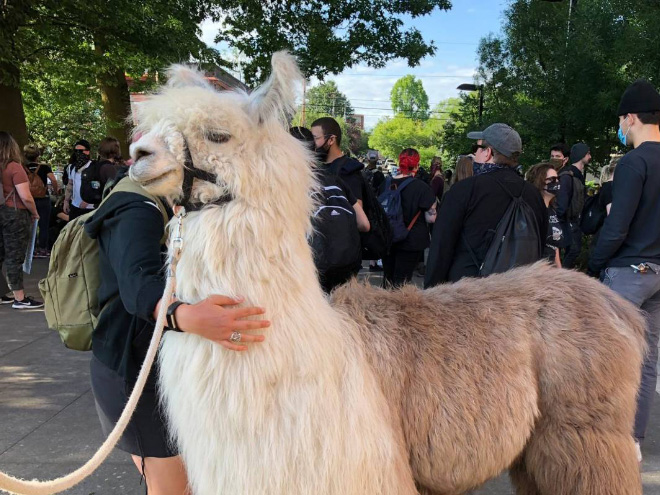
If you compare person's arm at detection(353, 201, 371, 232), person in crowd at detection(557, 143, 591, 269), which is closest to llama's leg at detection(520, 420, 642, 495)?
person's arm at detection(353, 201, 371, 232)

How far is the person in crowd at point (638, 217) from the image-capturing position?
3.40m

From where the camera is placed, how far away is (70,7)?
31.9 feet

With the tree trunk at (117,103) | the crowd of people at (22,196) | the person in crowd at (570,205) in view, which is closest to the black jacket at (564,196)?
the person in crowd at (570,205)

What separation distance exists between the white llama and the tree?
105m

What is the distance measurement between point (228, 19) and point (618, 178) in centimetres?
1305

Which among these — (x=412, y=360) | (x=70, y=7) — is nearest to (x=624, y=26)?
(x=70, y=7)

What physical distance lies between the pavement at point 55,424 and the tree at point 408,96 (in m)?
102

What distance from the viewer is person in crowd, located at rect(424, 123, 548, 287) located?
11.3ft

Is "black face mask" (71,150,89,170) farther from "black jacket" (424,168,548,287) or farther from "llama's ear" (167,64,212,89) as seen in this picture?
"llama's ear" (167,64,212,89)

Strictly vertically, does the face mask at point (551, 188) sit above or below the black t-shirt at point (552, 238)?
above

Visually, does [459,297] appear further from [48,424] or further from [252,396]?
[48,424]

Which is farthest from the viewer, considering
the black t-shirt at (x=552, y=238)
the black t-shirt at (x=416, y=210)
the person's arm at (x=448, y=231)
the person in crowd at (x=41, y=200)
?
the person in crowd at (x=41, y=200)

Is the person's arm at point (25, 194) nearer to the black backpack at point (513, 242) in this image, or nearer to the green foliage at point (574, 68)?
the black backpack at point (513, 242)

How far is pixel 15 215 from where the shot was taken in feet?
22.9
